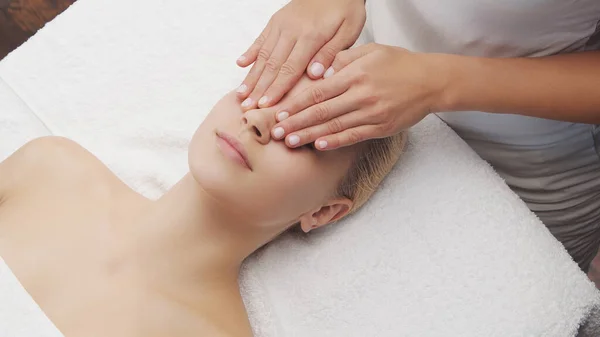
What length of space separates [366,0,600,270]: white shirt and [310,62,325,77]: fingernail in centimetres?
26

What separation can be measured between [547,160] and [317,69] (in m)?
0.50

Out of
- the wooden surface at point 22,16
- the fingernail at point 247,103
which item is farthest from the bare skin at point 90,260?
the wooden surface at point 22,16

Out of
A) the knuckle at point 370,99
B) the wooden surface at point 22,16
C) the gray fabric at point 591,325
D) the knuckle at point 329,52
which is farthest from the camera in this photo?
the wooden surface at point 22,16

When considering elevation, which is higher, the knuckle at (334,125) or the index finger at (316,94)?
the index finger at (316,94)

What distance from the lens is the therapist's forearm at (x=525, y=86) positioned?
3.25 ft

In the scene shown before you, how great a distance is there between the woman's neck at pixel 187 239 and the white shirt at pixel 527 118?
0.49m

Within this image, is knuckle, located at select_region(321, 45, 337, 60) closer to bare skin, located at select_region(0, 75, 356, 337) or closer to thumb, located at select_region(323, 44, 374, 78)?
thumb, located at select_region(323, 44, 374, 78)

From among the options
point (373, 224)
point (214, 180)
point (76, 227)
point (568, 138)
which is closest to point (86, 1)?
point (76, 227)

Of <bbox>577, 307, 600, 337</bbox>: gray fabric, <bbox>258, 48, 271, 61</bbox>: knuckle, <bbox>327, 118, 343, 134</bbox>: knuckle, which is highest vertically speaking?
<bbox>258, 48, 271, 61</bbox>: knuckle

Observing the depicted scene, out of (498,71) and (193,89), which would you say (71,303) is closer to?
(193,89)

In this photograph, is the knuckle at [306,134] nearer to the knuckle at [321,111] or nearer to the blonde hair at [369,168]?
the knuckle at [321,111]

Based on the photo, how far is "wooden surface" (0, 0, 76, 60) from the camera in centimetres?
162

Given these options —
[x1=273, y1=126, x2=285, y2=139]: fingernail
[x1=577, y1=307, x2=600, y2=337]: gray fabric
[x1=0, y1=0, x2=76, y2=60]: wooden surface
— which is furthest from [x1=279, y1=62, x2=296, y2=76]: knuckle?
[x1=0, y1=0, x2=76, y2=60]: wooden surface

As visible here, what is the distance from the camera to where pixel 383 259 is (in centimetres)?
114
